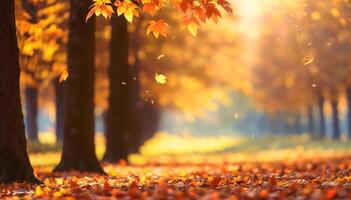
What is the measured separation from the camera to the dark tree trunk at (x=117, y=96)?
18.6m

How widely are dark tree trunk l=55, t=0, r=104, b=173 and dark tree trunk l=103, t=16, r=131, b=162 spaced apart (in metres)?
5.15

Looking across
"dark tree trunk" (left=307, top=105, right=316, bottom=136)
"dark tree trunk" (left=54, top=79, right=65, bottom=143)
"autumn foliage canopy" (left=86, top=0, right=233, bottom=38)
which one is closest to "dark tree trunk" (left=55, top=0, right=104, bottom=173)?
"autumn foliage canopy" (left=86, top=0, right=233, bottom=38)

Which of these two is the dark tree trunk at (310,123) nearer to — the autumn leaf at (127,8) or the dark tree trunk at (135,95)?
the dark tree trunk at (135,95)

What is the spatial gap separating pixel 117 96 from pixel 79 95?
579 cm

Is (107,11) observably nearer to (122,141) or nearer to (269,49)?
(122,141)

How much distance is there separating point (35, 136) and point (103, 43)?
9.01 meters

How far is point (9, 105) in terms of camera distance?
9664 millimetres

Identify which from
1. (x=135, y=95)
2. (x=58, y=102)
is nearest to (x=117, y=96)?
(x=135, y=95)

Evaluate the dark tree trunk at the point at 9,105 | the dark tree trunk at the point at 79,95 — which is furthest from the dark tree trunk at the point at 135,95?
the dark tree trunk at the point at 9,105

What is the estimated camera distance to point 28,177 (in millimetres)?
9812

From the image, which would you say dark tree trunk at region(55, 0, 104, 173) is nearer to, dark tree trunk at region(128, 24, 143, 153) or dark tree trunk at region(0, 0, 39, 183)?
dark tree trunk at region(0, 0, 39, 183)

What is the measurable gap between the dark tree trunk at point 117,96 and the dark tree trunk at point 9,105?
8795 mm

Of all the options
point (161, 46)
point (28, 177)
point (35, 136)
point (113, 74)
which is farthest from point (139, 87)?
point (28, 177)

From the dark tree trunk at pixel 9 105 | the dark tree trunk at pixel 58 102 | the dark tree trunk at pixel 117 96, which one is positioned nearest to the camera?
the dark tree trunk at pixel 9 105
